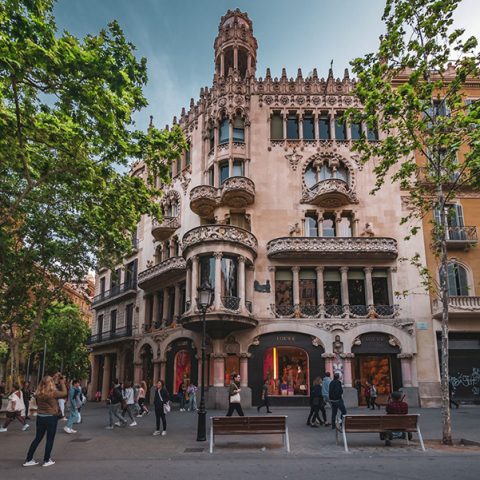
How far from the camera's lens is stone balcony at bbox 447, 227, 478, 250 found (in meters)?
26.1

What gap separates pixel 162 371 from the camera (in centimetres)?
2898

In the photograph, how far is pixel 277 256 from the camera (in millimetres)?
26469

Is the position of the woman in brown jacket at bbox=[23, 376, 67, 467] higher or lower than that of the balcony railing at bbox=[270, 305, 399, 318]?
lower

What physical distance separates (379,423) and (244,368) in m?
14.6

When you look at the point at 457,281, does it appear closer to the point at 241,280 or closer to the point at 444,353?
the point at 241,280

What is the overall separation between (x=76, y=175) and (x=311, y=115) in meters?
19.3

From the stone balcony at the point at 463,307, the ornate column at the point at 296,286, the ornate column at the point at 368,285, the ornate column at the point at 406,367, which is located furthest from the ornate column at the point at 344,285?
the stone balcony at the point at 463,307

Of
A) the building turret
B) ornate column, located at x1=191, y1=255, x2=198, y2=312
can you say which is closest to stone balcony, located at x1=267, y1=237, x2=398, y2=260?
ornate column, located at x1=191, y1=255, x2=198, y2=312

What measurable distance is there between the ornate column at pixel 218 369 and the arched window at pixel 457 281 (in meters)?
13.9

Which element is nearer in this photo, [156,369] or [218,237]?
[218,237]

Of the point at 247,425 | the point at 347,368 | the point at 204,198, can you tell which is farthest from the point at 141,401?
the point at 204,198

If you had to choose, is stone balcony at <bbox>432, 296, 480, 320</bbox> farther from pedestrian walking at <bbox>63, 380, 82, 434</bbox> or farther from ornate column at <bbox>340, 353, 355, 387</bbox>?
pedestrian walking at <bbox>63, 380, 82, 434</bbox>

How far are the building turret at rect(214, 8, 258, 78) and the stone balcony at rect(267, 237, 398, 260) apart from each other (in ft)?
46.6

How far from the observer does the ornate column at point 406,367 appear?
24688 millimetres
